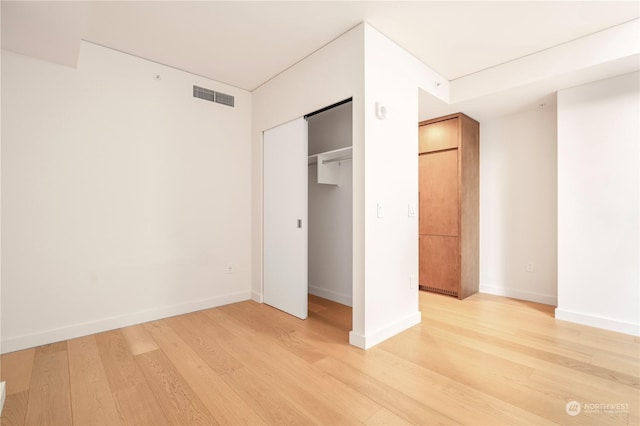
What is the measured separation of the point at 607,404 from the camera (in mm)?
1820

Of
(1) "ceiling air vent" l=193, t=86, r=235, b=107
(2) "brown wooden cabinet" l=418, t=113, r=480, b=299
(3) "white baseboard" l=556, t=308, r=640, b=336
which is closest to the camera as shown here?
(3) "white baseboard" l=556, t=308, r=640, b=336

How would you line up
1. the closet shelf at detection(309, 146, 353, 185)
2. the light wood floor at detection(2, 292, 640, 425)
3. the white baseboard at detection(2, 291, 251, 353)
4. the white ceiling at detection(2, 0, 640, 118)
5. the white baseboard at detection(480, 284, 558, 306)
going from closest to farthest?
the light wood floor at detection(2, 292, 640, 425) → the white ceiling at detection(2, 0, 640, 118) → the white baseboard at detection(2, 291, 251, 353) → the closet shelf at detection(309, 146, 353, 185) → the white baseboard at detection(480, 284, 558, 306)

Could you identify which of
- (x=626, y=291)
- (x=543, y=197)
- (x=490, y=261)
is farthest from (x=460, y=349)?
(x=543, y=197)

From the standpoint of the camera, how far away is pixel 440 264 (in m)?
4.23

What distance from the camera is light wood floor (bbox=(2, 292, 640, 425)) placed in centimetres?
173

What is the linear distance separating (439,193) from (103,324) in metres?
4.21

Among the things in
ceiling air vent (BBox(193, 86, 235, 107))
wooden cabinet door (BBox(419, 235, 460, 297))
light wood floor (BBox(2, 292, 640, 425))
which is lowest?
light wood floor (BBox(2, 292, 640, 425))

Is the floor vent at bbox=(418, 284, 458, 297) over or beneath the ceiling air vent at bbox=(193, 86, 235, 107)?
beneath

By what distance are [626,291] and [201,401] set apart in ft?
12.8

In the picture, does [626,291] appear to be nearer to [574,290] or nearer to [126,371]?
[574,290]

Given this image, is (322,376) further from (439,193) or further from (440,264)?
(439,193)

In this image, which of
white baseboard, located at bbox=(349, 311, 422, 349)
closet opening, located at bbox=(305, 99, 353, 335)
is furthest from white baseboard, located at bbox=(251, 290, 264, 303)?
white baseboard, located at bbox=(349, 311, 422, 349)

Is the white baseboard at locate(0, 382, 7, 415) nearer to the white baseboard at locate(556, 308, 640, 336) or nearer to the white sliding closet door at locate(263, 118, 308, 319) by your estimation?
the white sliding closet door at locate(263, 118, 308, 319)

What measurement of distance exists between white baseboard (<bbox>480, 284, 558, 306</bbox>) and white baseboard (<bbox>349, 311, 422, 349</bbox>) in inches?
72.3
